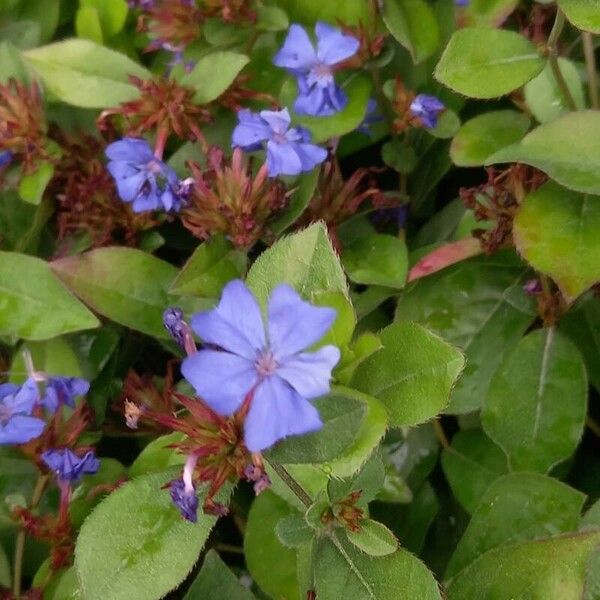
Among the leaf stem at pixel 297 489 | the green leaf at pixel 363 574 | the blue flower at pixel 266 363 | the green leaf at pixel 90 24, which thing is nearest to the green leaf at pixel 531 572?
the green leaf at pixel 363 574

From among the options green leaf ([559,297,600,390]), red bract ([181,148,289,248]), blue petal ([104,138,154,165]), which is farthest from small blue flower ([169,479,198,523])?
green leaf ([559,297,600,390])

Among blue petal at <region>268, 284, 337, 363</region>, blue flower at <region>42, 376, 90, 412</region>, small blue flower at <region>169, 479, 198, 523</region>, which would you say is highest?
blue petal at <region>268, 284, 337, 363</region>

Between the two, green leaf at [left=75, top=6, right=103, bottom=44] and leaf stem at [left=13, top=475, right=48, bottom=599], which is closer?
leaf stem at [left=13, top=475, right=48, bottom=599]

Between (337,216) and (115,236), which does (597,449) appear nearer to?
(337,216)

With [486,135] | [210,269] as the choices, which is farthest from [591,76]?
[210,269]

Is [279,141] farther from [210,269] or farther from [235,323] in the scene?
[235,323]

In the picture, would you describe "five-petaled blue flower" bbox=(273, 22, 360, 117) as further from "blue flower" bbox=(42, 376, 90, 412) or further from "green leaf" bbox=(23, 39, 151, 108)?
"blue flower" bbox=(42, 376, 90, 412)

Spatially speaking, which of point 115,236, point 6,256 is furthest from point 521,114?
point 6,256
